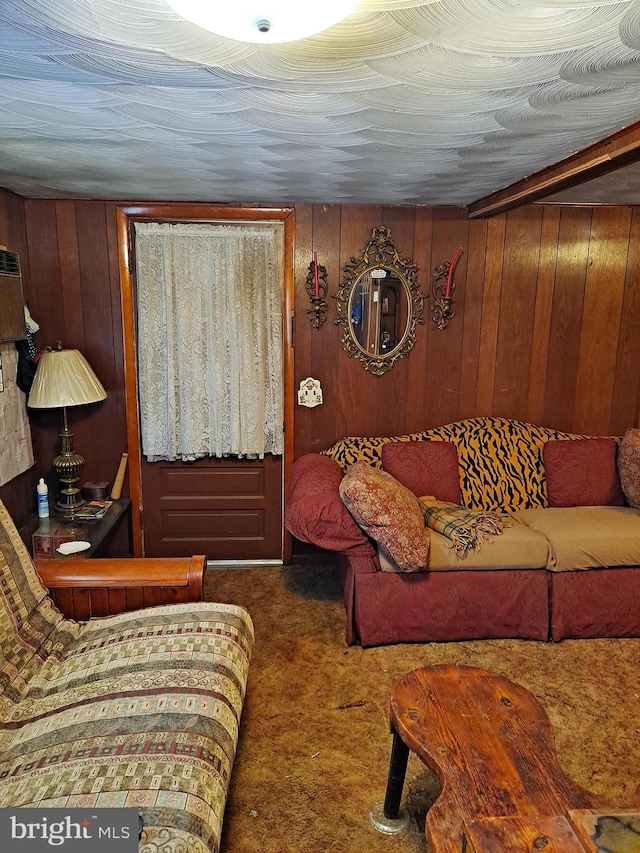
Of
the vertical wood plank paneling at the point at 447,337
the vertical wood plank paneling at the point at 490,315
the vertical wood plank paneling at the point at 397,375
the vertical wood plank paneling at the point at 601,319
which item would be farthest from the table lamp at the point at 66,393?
the vertical wood plank paneling at the point at 601,319

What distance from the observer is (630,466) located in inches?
133

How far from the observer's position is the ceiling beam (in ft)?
6.63

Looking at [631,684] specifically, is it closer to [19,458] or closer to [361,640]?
[361,640]

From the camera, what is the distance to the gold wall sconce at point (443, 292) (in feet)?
11.8

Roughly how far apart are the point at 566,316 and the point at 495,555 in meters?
1.73

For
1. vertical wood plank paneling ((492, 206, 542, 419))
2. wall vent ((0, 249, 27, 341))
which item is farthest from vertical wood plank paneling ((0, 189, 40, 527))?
vertical wood plank paneling ((492, 206, 542, 419))

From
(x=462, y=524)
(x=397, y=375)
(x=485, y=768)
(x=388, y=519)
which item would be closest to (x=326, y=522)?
(x=388, y=519)

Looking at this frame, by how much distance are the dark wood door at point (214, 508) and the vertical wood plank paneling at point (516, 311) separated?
1.54m

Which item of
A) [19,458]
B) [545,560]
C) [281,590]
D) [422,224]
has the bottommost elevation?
[281,590]

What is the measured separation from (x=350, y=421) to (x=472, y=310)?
1.03m

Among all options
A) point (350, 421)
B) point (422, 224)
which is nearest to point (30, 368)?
point (350, 421)

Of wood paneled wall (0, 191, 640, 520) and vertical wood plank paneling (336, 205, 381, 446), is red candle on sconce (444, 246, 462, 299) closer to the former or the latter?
wood paneled wall (0, 191, 640, 520)

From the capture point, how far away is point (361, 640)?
9.57 ft

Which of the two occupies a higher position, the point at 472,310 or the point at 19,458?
the point at 472,310
